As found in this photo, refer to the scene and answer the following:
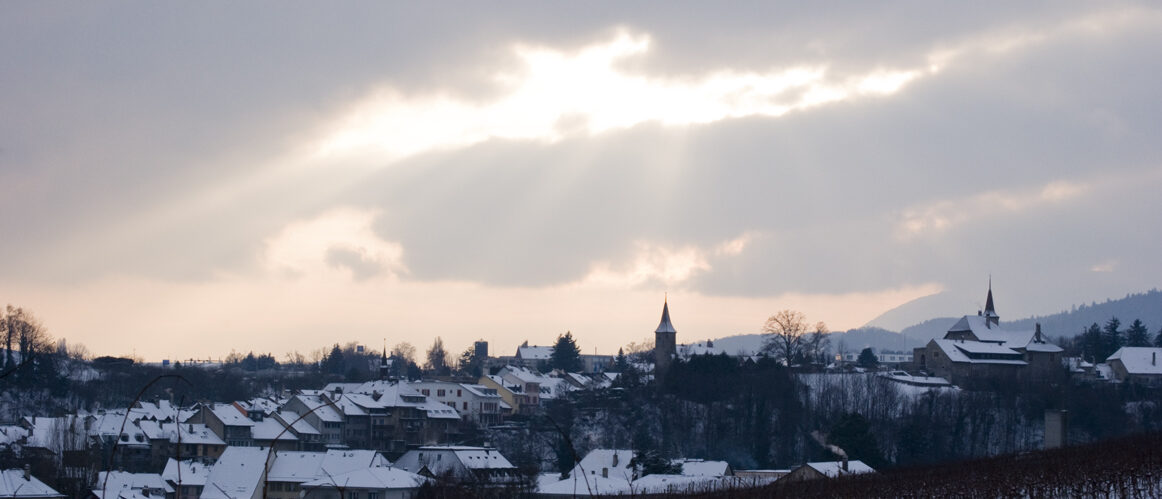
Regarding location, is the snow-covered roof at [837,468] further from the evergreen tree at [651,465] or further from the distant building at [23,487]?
the distant building at [23,487]

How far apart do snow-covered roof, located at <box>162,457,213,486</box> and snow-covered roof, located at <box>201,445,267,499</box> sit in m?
1.47

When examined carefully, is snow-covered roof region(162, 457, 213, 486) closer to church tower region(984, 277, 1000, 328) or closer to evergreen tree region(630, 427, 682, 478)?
evergreen tree region(630, 427, 682, 478)

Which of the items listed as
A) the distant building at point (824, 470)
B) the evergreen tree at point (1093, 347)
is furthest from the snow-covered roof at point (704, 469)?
the evergreen tree at point (1093, 347)

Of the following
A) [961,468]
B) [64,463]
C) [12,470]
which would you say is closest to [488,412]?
[64,463]

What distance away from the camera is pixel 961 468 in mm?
52656

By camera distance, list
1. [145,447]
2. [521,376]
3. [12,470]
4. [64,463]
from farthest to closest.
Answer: [521,376]
[145,447]
[64,463]
[12,470]

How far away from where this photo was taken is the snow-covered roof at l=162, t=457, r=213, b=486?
276ft

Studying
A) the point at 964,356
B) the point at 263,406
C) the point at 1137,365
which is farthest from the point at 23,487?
the point at 1137,365

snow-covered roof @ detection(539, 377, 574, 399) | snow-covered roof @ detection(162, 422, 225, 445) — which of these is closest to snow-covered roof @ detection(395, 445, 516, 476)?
snow-covered roof @ detection(162, 422, 225, 445)

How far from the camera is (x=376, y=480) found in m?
76.8

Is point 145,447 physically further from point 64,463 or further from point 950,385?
point 950,385

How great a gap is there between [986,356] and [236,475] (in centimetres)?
8100

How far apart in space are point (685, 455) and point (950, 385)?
31799 mm

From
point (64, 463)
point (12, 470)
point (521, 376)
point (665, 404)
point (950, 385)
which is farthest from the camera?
point (521, 376)
